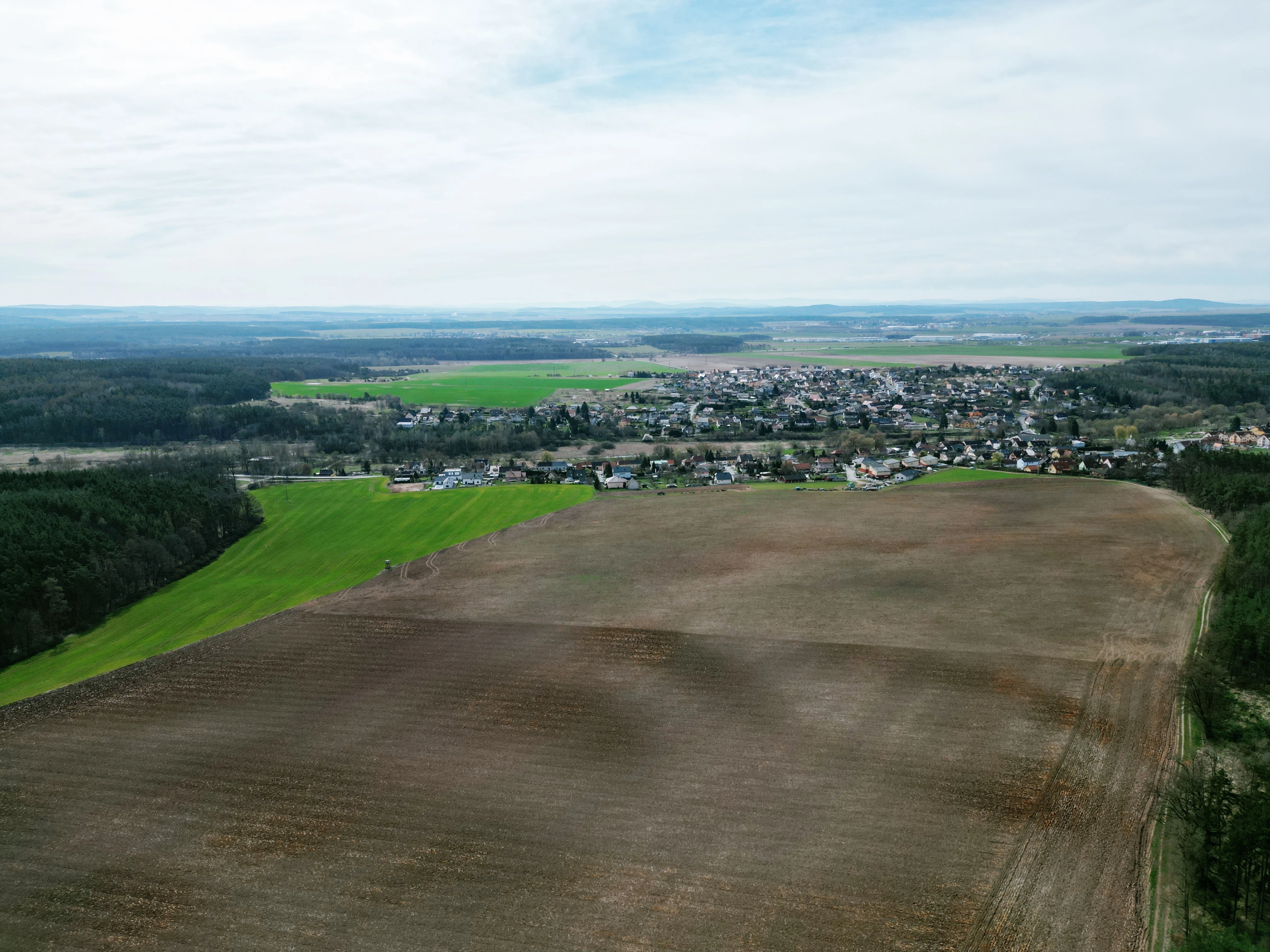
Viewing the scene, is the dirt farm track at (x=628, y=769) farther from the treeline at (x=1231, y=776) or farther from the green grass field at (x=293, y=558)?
the green grass field at (x=293, y=558)

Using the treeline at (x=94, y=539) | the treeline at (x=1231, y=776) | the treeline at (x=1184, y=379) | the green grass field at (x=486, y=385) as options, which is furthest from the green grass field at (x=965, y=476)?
the green grass field at (x=486, y=385)

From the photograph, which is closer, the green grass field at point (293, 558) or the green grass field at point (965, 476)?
the green grass field at point (293, 558)

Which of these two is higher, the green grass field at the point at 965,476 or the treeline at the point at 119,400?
the treeline at the point at 119,400

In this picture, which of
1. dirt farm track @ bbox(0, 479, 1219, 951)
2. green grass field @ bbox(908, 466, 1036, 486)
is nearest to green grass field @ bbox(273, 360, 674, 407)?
green grass field @ bbox(908, 466, 1036, 486)

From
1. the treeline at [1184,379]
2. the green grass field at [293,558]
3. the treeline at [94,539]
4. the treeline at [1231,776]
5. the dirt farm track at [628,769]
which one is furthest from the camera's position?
the treeline at [1184,379]

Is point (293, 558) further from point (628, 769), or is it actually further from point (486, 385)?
point (486, 385)
